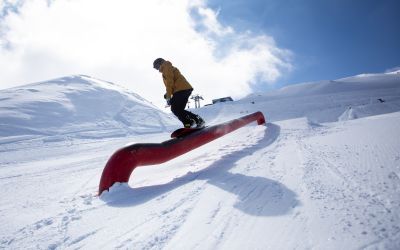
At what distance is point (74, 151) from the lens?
820 centimetres

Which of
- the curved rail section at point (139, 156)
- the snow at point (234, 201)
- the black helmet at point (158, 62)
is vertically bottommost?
the snow at point (234, 201)

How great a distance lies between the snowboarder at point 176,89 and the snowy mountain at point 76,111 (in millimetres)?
6755

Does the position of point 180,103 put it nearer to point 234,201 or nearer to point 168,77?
point 168,77

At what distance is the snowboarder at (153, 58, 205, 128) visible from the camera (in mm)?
5117

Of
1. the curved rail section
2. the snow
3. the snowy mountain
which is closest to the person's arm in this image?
the curved rail section

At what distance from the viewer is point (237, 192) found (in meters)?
2.75

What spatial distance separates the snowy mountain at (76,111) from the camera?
11.3 meters

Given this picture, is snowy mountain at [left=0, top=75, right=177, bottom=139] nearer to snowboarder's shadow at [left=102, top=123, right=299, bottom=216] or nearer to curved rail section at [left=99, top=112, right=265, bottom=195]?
curved rail section at [left=99, top=112, right=265, bottom=195]

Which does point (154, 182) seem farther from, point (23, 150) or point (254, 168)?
point (23, 150)

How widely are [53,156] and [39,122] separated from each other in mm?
5076

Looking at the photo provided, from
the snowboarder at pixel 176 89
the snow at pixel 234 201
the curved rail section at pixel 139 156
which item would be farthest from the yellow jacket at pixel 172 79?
the snow at pixel 234 201

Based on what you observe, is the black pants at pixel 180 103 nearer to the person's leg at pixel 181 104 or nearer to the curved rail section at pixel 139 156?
the person's leg at pixel 181 104

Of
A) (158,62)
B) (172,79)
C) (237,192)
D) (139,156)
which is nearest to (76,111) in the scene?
(158,62)

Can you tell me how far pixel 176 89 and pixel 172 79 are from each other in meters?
0.20
